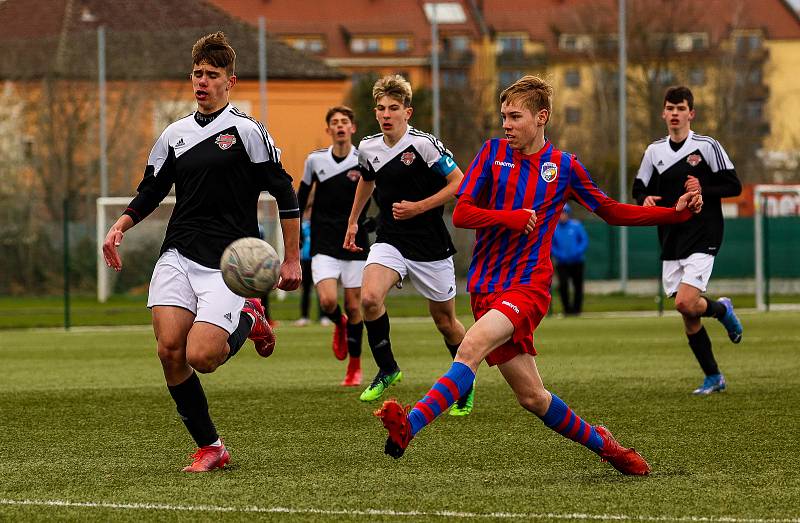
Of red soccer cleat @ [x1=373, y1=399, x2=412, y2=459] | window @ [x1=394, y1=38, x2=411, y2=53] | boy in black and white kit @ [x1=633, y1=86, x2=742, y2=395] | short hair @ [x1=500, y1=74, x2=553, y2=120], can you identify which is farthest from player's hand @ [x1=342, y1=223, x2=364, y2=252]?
window @ [x1=394, y1=38, x2=411, y2=53]

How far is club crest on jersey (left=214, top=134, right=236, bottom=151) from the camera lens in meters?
7.19

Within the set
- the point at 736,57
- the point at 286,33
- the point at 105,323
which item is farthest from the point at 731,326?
the point at 286,33

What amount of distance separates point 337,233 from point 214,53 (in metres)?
5.42

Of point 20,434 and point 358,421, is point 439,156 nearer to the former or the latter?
point 358,421

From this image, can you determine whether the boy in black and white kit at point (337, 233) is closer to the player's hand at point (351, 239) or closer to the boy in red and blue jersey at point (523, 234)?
the player's hand at point (351, 239)

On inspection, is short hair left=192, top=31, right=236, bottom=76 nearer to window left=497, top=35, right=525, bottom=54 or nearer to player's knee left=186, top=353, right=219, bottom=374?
player's knee left=186, top=353, right=219, bottom=374

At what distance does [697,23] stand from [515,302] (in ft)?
155

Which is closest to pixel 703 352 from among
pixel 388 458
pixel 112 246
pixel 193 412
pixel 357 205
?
pixel 357 205

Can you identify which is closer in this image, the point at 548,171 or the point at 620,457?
the point at 620,457

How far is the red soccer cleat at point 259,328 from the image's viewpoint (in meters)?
7.53

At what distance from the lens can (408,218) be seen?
1023cm

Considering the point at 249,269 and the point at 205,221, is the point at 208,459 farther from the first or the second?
the point at 205,221

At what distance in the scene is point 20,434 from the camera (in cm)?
883

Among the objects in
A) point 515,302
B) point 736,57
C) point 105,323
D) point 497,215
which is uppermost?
point 736,57
